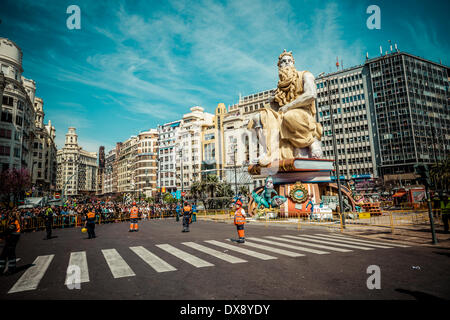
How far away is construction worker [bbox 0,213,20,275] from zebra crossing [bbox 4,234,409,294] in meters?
0.44

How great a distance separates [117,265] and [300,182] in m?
19.9

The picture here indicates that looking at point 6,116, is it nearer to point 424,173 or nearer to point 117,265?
point 117,265

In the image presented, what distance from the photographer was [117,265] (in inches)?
306

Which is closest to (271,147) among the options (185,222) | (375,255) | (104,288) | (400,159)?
(185,222)

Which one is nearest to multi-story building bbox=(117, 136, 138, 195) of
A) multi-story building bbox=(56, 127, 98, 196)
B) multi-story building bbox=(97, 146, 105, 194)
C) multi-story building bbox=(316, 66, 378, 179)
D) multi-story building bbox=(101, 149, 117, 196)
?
multi-story building bbox=(101, 149, 117, 196)

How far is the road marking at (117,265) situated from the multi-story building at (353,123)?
247ft

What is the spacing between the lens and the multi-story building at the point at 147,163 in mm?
93688

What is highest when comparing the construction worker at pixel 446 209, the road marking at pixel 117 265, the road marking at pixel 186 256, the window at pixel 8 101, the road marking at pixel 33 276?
the window at pixel 8 101

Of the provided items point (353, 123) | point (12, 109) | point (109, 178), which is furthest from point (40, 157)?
point (353, 123)

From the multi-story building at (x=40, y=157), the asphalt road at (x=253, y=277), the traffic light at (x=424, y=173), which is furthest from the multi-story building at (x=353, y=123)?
the multi-story building at (x=40, y=157)

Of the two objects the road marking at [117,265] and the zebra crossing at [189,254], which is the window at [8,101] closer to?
the zebra crossing at [189,254]

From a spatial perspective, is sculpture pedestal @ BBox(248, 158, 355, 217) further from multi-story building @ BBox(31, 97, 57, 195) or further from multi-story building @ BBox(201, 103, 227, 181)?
multi-story building @ BBox(31, 97, 57, 195)

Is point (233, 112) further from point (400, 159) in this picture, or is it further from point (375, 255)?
point (375, 255)
